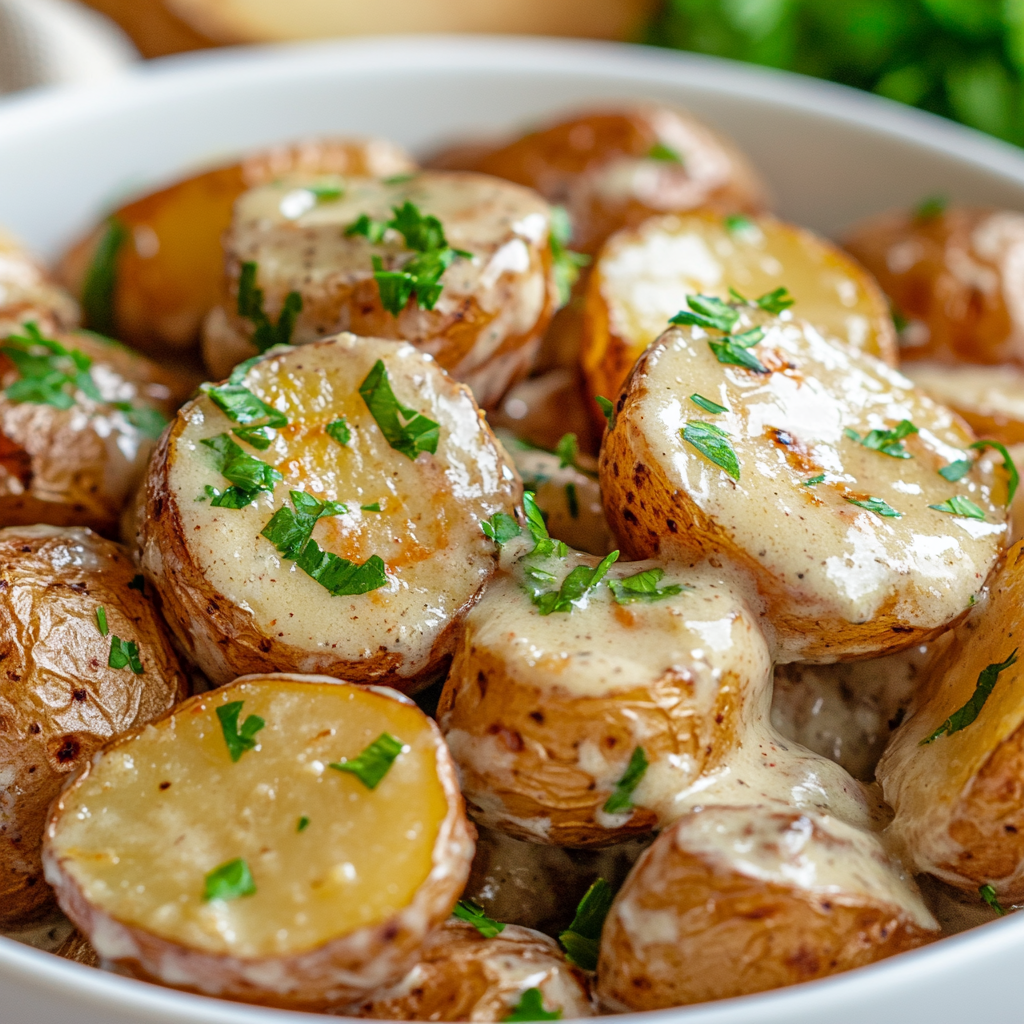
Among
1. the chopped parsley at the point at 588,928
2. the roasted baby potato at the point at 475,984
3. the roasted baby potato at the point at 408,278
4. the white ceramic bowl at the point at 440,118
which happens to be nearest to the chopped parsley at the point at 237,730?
the roasted baby potato at the point at 475,984

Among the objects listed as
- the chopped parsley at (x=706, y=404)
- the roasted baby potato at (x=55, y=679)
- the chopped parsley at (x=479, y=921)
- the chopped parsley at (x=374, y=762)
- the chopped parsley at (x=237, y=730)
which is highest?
the chopped parsley at (x=706, y=404)

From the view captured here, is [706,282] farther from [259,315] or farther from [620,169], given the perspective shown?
[259,315]

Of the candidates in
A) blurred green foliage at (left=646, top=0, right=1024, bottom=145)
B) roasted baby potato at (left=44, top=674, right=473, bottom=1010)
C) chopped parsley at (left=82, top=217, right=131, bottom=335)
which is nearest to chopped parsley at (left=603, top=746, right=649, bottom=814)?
roasted baby potato at (left=44, top=674, right=473, bottom=1010)

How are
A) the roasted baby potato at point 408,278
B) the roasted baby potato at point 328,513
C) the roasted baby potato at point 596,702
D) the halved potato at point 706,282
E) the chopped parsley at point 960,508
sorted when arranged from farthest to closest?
the halved potato at point 706,282
the roasted baby potato at point 408,278
the chopped parsley at point 960,508
the roasted baby potato at point 328,513
the roasted baby potato at point 596,702

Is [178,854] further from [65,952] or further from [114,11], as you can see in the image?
[114,11]

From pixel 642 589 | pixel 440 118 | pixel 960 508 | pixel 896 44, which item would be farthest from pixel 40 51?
pixel 960 508

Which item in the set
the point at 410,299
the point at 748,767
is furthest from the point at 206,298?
the point at 748,767

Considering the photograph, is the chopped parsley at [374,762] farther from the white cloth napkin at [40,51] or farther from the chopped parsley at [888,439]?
the white cloth napkin at [40,51]
